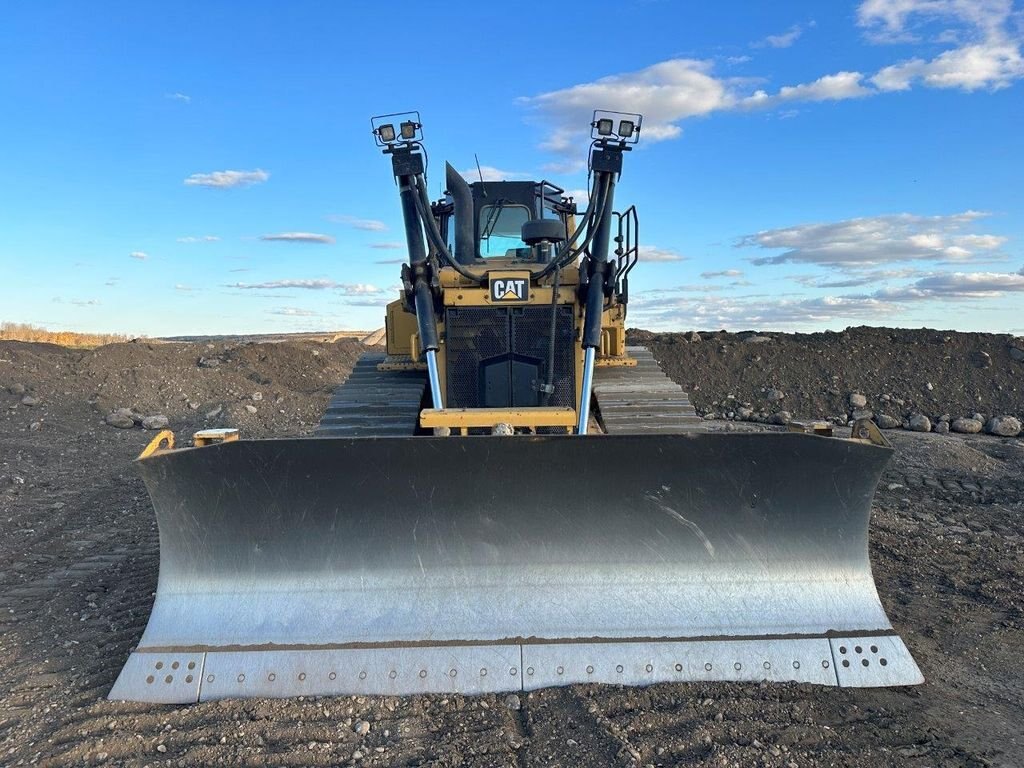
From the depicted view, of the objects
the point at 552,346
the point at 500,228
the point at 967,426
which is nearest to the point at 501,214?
the point at 500,228

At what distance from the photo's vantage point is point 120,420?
42.3 ft

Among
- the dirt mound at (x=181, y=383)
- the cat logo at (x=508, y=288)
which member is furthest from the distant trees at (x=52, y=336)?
the cat logo at (x=508, y=288)

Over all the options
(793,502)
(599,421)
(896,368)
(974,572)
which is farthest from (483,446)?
(896,368)

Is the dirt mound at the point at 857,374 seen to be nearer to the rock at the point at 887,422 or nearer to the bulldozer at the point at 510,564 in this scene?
the rock at the point at 887,422

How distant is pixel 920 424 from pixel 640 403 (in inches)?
339

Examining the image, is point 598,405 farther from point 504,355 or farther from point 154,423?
point 154,423

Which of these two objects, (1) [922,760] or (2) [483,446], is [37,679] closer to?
(2) [483,446]

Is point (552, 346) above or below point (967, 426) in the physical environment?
above

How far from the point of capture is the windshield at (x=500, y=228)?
6.91 m

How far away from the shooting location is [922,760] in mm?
2963

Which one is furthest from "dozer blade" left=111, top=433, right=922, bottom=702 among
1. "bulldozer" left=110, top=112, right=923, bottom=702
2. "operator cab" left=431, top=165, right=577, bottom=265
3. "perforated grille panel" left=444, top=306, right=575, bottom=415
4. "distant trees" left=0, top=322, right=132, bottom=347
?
"distant trees" left=0, top=322, right=132, bottom=347

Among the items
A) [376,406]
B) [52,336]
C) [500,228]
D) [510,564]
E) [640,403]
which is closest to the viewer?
[510,564]

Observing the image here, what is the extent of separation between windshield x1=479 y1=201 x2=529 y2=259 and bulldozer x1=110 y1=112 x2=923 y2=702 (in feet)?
11.3

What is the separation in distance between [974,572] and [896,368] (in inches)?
378
